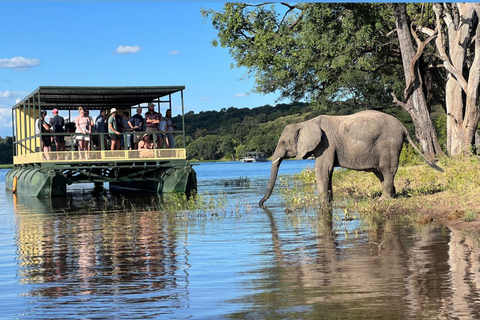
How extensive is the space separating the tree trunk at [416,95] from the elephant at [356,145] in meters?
10.5

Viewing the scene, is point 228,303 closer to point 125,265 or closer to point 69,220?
point 125,265

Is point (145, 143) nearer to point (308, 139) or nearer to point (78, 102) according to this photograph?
point (78, 102)

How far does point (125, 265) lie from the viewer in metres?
9.32

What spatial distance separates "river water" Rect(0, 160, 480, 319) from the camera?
21.5 feet

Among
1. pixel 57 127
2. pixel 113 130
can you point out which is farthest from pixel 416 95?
pixel 57 127

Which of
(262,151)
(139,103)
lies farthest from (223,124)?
(139,103)

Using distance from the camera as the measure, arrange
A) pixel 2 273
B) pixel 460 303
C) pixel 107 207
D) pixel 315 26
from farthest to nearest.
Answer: pixel 315 26 < pixel 107 207 < pixel 2 273 < pixel 460 303

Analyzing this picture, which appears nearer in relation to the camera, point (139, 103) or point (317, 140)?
point (317, 140)

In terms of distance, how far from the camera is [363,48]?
28953 mm

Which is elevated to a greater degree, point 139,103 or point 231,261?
point 139,103

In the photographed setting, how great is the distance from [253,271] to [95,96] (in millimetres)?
20603

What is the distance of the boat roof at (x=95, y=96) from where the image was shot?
25.1 m

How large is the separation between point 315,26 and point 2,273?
68.9 ft

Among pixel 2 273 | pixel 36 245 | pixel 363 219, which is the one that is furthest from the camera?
pixel 363 219
